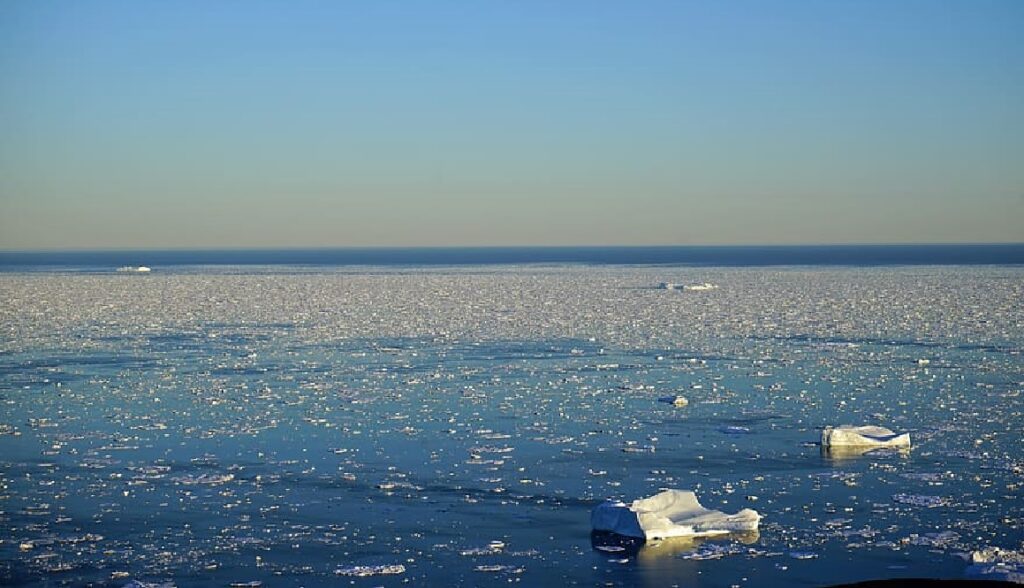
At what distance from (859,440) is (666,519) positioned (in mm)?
4303

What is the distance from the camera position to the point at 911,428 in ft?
45.4

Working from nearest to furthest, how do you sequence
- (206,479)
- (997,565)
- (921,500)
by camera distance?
(997,565) < (921,500) < (206,479)

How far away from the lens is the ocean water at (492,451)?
8.87 m

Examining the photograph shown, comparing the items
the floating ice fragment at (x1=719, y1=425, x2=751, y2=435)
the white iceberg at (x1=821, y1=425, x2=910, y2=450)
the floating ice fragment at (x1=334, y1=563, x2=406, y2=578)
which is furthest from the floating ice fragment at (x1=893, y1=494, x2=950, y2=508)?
the floating ice fragment at (x1=334, y1=563, x2=406, y2=578)

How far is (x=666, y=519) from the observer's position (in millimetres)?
9414

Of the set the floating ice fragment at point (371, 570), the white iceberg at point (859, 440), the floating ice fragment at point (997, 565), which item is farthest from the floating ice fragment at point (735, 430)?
the floating ice fragment at point (371, 570)

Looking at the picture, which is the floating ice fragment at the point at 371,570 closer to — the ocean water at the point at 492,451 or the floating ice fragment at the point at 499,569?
the ocean water at the point at 492,451

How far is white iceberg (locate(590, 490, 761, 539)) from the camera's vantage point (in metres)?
9.34

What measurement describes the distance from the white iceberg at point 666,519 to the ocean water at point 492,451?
18cm

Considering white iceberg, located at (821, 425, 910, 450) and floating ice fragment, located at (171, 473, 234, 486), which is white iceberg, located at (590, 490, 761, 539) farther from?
floating ice fragment, located at (171, 473, 234, 486)

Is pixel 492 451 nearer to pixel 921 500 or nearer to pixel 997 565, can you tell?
pixel 921 500

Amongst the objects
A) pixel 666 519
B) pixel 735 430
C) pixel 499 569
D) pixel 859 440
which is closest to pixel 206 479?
pixel 499 569

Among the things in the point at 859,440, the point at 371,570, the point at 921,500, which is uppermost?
the point at 859,440

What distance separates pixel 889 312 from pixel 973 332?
5.93 m
